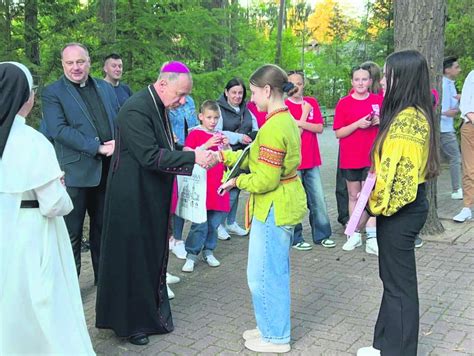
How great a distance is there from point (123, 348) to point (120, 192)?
1191 millimetres

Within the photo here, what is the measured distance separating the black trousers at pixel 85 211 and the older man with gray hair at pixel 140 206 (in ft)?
2.88

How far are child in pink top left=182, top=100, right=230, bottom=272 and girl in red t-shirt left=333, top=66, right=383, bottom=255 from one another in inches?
60.8

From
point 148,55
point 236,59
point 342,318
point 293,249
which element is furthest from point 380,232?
point 236,59

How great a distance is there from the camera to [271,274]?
3.87m

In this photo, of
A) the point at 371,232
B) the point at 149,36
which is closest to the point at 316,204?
the point at 371,232

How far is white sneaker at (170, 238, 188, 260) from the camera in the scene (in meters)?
6.37

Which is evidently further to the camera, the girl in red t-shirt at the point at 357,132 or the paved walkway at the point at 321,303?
the girl in red t-shirt at the point at 357,132

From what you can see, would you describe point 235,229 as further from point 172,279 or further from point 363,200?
point 363,200

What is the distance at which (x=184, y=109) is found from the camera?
6719 millimetres

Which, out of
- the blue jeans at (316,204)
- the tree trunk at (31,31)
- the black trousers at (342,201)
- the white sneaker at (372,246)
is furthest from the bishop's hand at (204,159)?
the tree trunk at (31,31)

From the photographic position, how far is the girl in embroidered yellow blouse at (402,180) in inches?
132

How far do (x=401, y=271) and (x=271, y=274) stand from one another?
0.90 metres

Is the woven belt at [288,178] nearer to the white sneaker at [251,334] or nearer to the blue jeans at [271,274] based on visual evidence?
the blue jeans at [271,274]

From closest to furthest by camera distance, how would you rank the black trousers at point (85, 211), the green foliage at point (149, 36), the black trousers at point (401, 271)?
the black trousers at point (401, 271) → the black trousers at point (85, 211) → the green foliage at point (149, 36)
